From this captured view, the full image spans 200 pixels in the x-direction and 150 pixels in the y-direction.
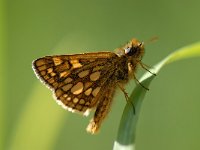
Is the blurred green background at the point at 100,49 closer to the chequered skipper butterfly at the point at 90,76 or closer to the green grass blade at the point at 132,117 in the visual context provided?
the chequered skipper butterfly at the point at 90,76

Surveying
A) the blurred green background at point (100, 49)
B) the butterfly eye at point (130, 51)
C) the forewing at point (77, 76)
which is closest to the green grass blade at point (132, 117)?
the blurred green background at point (100, 49)

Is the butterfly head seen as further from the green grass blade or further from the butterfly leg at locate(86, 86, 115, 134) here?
the green grass blade

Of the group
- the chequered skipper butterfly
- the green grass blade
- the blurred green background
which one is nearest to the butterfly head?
the chequered skipper butterfly

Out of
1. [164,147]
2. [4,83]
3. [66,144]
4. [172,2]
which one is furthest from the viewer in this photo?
[172,2]

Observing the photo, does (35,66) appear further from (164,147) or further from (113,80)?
(164,147)

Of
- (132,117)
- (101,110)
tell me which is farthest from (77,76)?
(132,117)

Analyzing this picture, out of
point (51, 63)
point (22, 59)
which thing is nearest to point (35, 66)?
point (51, 63)
